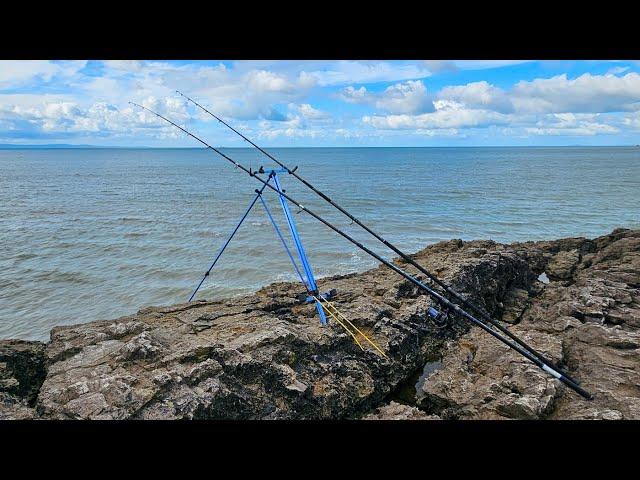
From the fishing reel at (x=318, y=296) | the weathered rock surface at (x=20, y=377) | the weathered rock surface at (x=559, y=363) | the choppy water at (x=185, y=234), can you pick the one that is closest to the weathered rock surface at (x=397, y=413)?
the weathered rock surface at (x=559, y=363)

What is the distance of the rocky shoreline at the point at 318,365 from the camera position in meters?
4.95

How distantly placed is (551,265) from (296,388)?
42.2ft

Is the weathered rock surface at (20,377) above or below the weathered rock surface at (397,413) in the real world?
above

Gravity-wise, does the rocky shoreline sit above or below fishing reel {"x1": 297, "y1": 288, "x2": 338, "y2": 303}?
below

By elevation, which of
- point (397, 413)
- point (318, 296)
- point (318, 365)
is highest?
point (318, 296)

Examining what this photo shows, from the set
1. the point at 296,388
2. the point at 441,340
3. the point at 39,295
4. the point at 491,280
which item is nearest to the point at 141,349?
the point at 296,388

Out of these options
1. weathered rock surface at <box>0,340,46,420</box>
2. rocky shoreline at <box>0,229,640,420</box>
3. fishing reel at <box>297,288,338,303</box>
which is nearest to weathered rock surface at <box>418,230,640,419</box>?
rocky shoreline at <box>0,229,640,420</box>

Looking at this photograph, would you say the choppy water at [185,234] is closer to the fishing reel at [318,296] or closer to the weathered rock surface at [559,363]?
the fishing reel at [318,296]

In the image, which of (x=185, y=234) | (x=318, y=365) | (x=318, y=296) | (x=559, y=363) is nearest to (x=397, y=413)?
(x=318, y=365)

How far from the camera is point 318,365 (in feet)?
19.5

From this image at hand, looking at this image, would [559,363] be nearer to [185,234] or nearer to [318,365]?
[318,365]

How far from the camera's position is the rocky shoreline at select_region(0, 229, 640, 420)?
195 inches

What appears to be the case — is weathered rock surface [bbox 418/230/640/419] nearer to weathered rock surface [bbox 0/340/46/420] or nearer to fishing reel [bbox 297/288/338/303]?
fishing reel [bbox 297/288/338/303]

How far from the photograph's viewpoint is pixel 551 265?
14.6m
